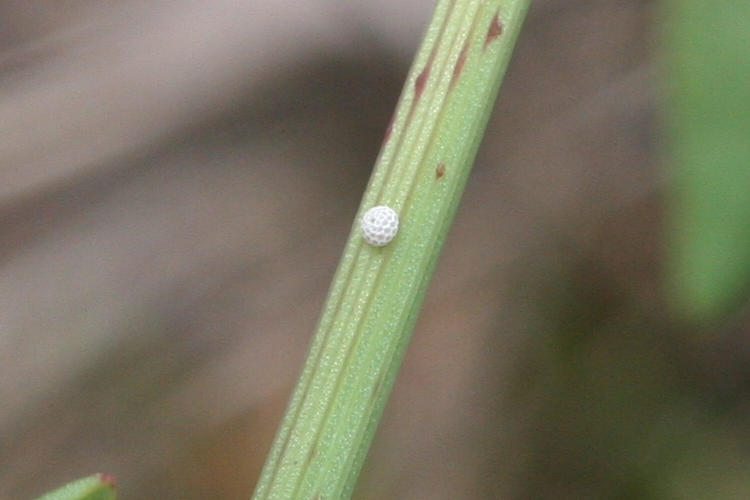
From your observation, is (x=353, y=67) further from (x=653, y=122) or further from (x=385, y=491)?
(x=385, y=491)

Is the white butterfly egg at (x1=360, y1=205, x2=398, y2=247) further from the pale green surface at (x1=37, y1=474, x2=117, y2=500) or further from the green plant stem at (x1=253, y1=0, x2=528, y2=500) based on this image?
the pale green surface at (x1=37, y1=474, x2=117, y2=500)

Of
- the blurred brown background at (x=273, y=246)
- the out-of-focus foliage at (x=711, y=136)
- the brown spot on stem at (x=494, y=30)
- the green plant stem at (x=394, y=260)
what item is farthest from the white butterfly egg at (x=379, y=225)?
the blurred brown background at (x=273, y=246)

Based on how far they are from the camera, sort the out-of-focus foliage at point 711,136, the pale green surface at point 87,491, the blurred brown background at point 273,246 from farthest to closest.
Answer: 1. the blurred brown background at point 273,246
2. the out-of-focus foliage at point 711,136
3. the pale green surface at point 87,491

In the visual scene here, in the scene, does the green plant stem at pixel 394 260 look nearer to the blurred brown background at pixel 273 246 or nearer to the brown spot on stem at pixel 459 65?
the brown spot on stem at pixel 459 65

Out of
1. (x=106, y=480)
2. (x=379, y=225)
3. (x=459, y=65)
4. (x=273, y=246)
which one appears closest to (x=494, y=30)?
(x=459, y=65)

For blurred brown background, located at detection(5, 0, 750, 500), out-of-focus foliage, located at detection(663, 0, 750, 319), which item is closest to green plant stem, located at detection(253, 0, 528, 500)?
out-of-focus foliage, located at detection(663, 0, 750, 319)

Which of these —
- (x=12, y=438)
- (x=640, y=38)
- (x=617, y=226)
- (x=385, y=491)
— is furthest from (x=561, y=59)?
(x=12, y=438)
